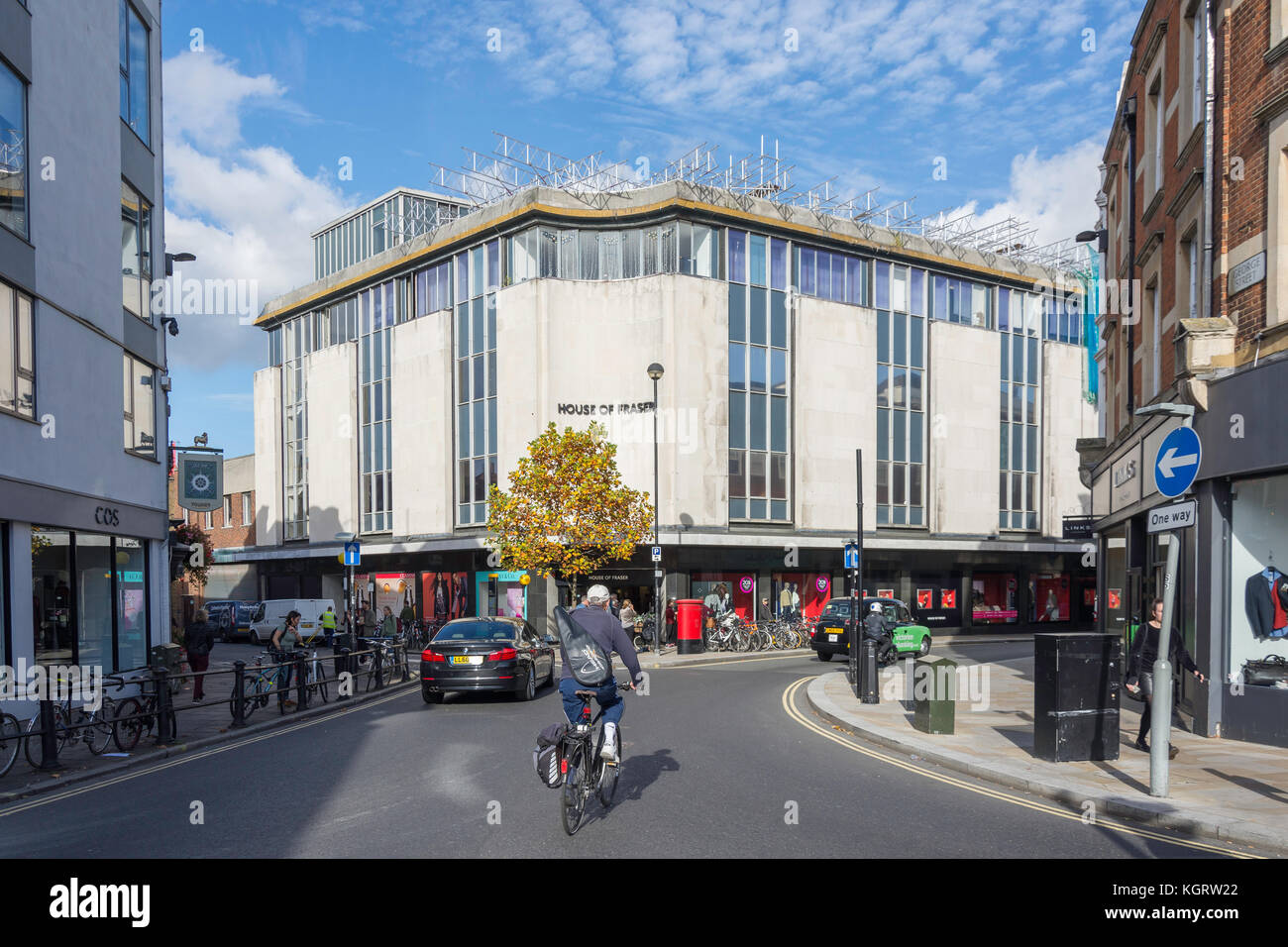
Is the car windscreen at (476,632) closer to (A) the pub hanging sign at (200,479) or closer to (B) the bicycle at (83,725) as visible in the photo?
(B) the bicycle at (83,725)

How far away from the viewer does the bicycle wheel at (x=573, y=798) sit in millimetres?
Result: 7660

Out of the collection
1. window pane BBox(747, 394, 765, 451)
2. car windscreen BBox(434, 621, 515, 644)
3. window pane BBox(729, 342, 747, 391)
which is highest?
window pane BBox(729, 342, 747, 391)

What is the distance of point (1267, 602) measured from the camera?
42.7 feet

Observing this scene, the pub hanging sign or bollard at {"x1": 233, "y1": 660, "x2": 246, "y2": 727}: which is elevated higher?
the pub hanging sign

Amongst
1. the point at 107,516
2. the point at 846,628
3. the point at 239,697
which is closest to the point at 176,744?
the point at 239,697

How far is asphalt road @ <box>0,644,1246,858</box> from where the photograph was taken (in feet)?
24.6

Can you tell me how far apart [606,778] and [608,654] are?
1040 millimetres

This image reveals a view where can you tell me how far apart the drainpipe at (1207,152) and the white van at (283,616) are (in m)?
30.2

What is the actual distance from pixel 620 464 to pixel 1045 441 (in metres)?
22.8

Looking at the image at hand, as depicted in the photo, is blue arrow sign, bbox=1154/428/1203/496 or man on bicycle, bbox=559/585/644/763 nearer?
man on bicycle, bbox=559/585/644/763

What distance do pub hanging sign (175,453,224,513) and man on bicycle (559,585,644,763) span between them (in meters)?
17.3

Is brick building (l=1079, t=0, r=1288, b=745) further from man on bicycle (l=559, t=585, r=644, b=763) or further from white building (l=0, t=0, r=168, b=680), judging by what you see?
white building (l=0, t=0, r=168, b=680)

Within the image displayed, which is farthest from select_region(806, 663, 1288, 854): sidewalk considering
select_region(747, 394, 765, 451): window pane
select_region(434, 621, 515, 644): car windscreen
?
select_region(747, 394, 765, 451): window pane
